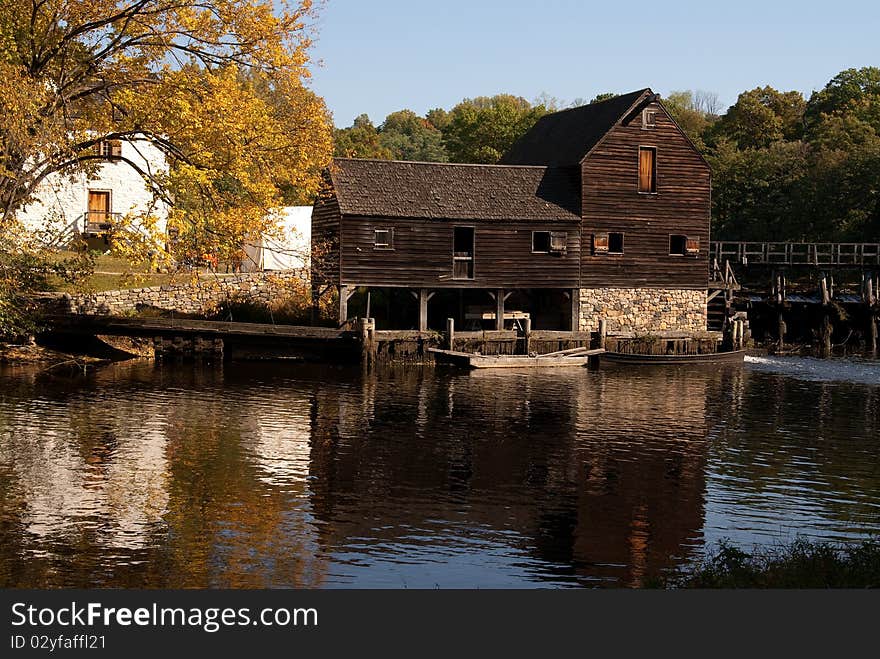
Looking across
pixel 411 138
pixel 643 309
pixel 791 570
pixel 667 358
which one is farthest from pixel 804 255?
pixel 411 138

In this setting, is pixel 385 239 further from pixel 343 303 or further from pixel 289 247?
pixel 289 247

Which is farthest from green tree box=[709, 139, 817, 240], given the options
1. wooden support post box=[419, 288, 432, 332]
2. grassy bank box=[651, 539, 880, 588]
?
grassy bank box=[651, 539, 880, 588]

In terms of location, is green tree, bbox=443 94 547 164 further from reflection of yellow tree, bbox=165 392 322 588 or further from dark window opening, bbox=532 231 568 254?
reflection of yellow tree, bbox=165 392 322 588

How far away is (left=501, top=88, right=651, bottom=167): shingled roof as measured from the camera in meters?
49.9

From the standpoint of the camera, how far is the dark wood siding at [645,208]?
4969 centimetres

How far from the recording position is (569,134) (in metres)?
52.9

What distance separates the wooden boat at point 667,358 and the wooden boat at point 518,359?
3.55 feet

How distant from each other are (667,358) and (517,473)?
24.6m

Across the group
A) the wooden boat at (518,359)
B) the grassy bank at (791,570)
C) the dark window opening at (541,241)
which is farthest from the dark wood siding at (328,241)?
the grassy bank at (791,570)

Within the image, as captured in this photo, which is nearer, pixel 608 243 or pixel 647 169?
pixel 608 243

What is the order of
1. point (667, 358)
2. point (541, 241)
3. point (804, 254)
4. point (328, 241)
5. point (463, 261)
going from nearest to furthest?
1. point (328, 241)
2. point (667, 358)
3. point (463, 261)
4. point (541, 241)
5. point (804, 254)

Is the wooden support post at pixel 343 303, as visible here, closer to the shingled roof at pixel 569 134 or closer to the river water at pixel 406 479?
the river water at pixel 406 479

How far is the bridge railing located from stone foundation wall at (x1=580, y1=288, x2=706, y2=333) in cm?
960

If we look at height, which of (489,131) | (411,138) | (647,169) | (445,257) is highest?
(411,138)
